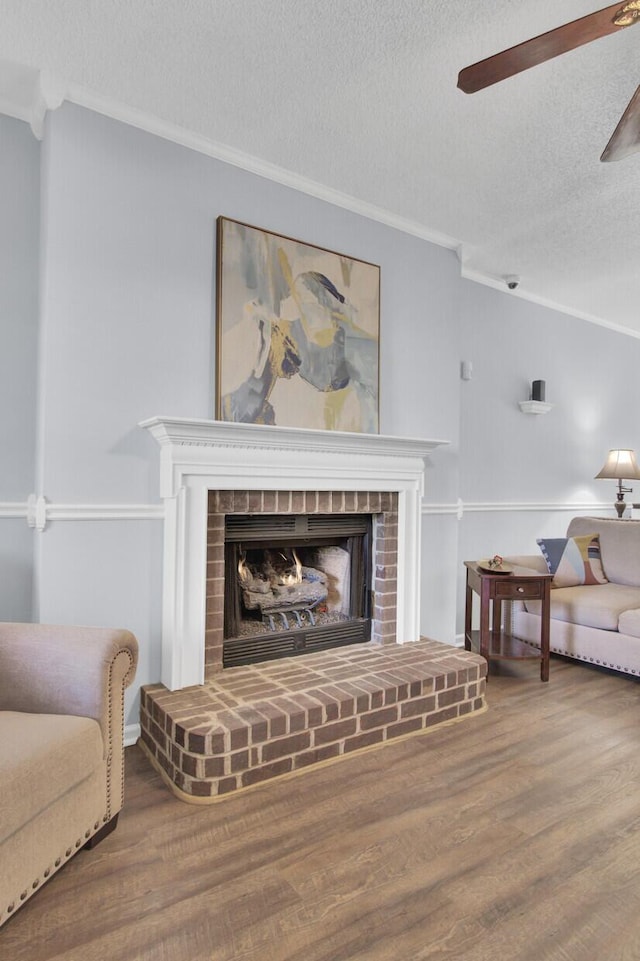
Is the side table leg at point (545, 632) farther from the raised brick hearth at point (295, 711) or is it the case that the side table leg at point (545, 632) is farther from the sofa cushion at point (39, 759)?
the sofa cushion at point (39, 759)

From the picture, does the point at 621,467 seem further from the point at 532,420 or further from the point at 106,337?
the point at 106,337

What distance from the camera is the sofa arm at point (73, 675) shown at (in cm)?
178

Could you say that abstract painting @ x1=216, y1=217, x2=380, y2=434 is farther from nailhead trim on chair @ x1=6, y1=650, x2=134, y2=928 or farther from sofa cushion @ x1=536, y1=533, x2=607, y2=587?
sofa cushion @ x1=536, y1=533, x2=607, y2=587

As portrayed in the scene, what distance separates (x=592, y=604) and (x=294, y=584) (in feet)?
6.05

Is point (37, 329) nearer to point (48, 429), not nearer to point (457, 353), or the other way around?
point (48, 429)

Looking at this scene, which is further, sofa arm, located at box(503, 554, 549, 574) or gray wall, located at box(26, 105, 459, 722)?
sofa arm, located at box(503, 554, 549, 574)

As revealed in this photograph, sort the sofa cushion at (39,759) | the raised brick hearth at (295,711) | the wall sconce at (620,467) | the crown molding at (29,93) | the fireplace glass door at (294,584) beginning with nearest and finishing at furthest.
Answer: the sofa cushion at (39,759) → the raised brick hearth at (295,711) → the crown molding at (29,93) → the fireplace glass door at (294,584) → the wall sconce at (620,467)

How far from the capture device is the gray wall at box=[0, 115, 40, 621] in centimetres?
245

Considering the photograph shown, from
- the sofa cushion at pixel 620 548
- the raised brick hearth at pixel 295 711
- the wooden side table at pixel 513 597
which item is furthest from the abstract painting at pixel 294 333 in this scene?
the sofa cushion at pixel 620 548

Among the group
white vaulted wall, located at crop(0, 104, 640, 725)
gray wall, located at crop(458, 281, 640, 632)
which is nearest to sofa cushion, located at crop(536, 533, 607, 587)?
gray wall, located at crop(458, 281, 640, 632)

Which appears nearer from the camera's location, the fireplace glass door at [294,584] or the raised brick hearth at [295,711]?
the raised brick hearth at [295,711]

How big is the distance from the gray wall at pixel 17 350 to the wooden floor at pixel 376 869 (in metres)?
0.94

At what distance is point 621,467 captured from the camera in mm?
4812

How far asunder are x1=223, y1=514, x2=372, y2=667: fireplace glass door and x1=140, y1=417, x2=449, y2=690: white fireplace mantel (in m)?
0.25
